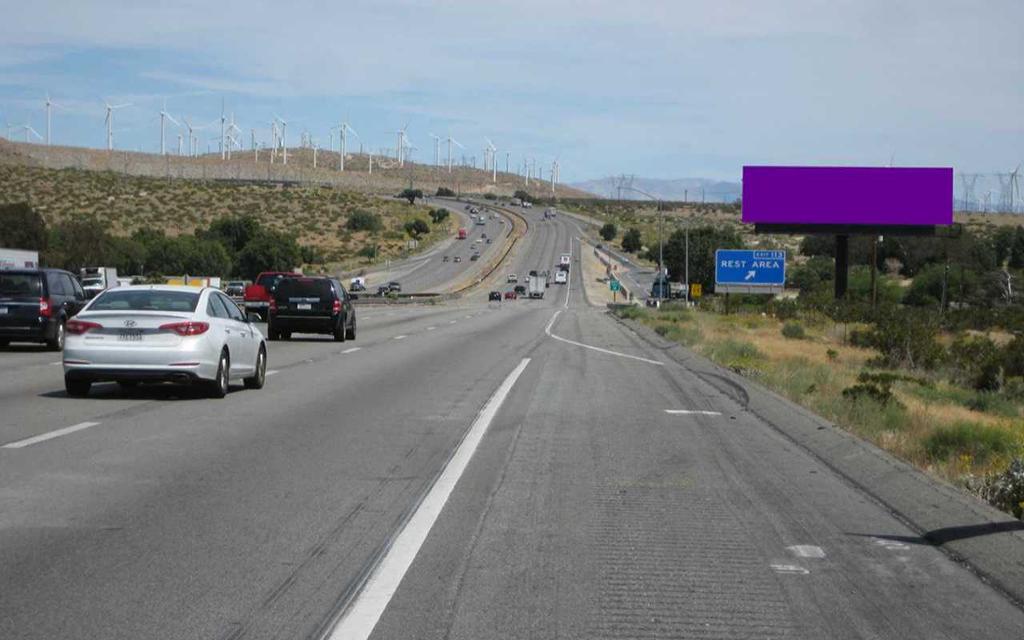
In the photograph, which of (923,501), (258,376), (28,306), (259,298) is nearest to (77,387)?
(258,376)

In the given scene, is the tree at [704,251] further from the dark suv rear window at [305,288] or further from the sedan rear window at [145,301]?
the sedan rear window at [145,301]

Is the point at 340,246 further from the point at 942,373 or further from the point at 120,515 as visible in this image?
the point at 120,515

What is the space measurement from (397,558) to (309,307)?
27.6 m

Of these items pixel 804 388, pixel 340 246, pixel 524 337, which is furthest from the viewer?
pixel 340 246

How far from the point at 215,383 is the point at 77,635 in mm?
12305

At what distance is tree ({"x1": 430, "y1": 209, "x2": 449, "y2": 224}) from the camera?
18710 cm

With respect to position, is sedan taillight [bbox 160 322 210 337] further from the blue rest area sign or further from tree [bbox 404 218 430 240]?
tree [bbox 404 218 430 240]

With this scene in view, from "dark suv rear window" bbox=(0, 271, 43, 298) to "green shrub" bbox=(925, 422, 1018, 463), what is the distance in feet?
67.4

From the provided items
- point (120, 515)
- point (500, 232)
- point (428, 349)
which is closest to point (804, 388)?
point (428, 349)

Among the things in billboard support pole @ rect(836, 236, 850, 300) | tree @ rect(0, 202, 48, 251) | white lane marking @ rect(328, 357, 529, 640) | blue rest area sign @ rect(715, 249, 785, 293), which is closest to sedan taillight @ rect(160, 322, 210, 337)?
white lane marking @ rect(328, 357, 529, 640)

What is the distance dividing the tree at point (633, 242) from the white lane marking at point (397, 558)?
528ft

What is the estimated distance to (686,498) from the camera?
1155 cm

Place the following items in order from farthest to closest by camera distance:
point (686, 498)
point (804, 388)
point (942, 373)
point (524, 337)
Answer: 1. point (524, 337)
2. point (942, 373)
3. point (804, 388)
4. point (686, 498)

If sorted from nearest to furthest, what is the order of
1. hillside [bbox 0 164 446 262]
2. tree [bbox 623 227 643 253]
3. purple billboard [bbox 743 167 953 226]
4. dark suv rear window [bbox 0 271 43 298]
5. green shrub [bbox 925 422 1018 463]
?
green shrub [bbox 925 422 1018 463] → dark suv rear window [bbox 0 271 43 298] → purple billboard [bbox 743 167 953 226] → hillside [bbox 0 164 446 262] → tree [bbox 623 227 643 253]
